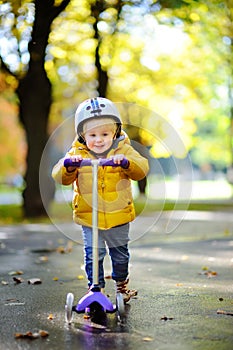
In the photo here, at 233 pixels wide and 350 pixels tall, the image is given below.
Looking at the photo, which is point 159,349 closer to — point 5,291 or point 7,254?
point 5,291

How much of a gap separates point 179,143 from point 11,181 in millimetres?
55130

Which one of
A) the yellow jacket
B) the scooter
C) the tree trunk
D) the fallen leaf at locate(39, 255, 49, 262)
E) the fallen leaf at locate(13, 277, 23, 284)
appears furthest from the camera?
the tree trunk

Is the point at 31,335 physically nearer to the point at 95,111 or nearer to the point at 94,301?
the point at 94,301

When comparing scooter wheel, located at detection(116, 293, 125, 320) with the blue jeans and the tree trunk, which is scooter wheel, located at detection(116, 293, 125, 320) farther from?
the tree trunk

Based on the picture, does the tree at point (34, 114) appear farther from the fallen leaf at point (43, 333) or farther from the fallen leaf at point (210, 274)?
the fallen leaf at point (43, 333)

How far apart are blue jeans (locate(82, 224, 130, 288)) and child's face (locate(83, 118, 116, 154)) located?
648 mm

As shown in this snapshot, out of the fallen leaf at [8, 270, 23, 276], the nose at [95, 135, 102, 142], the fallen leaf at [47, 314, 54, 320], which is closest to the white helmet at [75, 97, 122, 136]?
the nose at [95, 135, 102, 142]

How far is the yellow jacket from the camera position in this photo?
223 inches

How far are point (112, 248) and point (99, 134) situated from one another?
0.97 meters

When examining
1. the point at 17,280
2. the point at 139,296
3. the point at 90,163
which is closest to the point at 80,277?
the point at 17,280

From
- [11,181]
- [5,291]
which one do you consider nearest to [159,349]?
[5,291]

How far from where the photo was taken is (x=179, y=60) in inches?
1118

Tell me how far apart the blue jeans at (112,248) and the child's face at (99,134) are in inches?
25.5

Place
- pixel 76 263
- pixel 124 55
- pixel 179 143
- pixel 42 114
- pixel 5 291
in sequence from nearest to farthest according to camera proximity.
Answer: pixel 179 143
pixel 5 291
pixel 76 263
pixel 42 114
pixel 124 55
